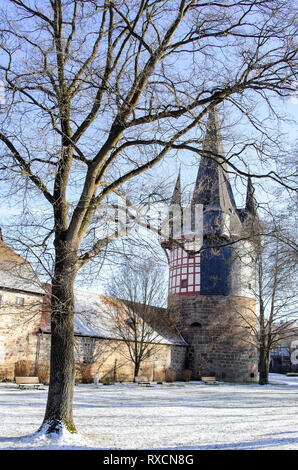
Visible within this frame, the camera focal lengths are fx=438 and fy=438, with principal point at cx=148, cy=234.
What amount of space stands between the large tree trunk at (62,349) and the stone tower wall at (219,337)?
21.1 m

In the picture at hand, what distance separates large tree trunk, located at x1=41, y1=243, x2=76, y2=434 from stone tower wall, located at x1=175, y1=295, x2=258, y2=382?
69.3 feet

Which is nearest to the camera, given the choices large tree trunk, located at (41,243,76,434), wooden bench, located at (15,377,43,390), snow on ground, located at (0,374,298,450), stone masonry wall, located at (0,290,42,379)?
snow on ground, located at (0,374,298,450)

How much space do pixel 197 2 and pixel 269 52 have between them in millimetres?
1530

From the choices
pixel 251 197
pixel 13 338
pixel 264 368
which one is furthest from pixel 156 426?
pixel 264 368

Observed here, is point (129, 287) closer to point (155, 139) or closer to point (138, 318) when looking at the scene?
point (138, 318)

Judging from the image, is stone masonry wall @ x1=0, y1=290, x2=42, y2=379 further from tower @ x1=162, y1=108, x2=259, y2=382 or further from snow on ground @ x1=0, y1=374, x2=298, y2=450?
tower @ x1=162, y1=108, x2=259, y2=382

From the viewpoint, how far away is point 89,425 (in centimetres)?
821

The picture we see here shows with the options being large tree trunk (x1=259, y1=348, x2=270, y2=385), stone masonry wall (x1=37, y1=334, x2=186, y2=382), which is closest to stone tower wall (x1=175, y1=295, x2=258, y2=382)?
stone masonry wall (x1=37, y1=334, x2=186, y2=382)

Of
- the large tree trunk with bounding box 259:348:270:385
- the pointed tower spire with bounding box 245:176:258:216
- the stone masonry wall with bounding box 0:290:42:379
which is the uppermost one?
the pointed tower spire with bounding box 245:176:258:216

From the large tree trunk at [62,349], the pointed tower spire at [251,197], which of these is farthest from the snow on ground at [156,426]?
the pointed tower spire at [251,197]

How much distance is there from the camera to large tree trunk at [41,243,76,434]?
21.7 ft

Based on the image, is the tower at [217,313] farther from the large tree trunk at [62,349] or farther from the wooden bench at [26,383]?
the large tree trunk at [62,349]
